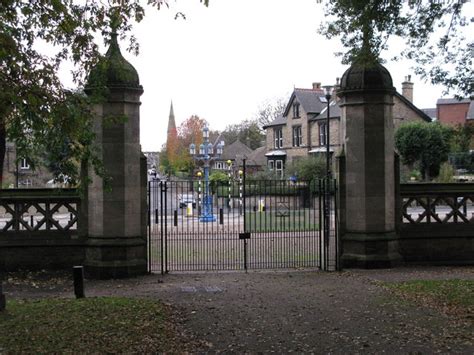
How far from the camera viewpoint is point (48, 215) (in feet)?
40.2

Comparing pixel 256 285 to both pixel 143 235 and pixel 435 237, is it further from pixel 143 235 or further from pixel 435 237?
pixel 435 237

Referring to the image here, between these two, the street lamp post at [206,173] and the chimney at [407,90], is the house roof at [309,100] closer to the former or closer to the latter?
the chimney at [407,90]

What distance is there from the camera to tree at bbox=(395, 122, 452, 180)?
4691cm

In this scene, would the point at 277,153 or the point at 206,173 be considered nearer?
the point at 206,173

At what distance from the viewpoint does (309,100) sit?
6284 cm

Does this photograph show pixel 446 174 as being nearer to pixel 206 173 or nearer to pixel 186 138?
pixel 206 173

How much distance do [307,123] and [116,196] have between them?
5095 centimetres

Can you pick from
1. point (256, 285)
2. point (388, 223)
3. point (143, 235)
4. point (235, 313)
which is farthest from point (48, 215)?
point (388, 223)

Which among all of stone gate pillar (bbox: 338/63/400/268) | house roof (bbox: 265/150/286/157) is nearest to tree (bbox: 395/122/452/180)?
house roof (bbox: 265/150/286/157)

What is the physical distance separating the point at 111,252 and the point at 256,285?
325 centimetres

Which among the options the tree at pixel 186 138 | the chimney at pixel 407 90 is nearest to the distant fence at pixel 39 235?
the chimney at pixel 407 90

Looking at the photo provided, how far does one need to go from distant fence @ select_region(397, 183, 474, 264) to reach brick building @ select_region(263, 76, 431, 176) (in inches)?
1673

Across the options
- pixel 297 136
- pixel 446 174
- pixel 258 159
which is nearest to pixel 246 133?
pixel 258 159

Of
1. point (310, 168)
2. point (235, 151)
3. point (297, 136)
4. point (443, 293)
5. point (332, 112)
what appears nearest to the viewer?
point (443, 293)
